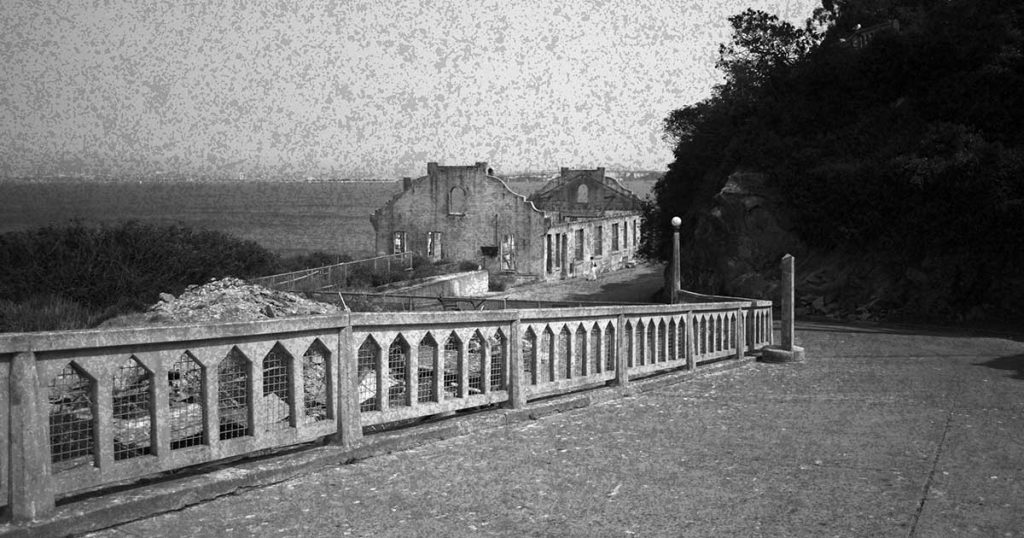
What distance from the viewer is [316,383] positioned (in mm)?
13133

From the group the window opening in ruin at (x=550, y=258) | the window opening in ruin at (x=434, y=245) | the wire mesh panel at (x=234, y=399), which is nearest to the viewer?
the wire mesh panel at (x=234, y=399)

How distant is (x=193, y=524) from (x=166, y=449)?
0.57m

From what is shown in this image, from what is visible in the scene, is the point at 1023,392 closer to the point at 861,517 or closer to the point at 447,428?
the point at 861,517

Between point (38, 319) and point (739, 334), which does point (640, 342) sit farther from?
point (38, 319)

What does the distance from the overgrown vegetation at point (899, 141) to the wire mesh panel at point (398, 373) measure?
74.5 ft

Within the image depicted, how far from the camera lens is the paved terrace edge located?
6.17 meters

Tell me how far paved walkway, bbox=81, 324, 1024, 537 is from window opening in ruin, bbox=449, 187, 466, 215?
4684 cm

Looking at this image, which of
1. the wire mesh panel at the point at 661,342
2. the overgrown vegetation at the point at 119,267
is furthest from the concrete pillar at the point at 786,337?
the overgrown vegetation at the point at 119,267

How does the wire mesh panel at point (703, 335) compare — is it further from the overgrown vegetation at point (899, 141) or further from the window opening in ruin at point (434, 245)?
the window opening in ruin at point (434, 245)

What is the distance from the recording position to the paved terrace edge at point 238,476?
243 inches

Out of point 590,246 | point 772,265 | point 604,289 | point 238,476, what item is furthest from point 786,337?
point 590,246

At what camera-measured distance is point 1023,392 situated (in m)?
14.6

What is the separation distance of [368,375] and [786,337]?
31.1ft

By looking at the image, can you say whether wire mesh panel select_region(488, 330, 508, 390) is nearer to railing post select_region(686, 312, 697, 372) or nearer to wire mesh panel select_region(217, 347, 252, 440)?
wire mesh panel select_region(217, 347, 252, 440)
